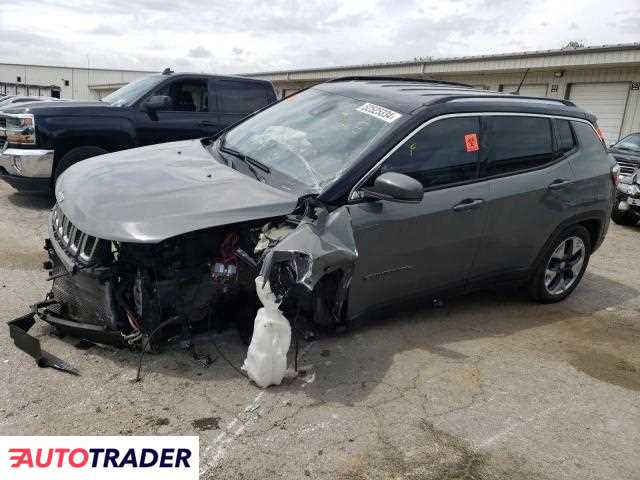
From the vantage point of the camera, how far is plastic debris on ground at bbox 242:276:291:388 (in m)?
3.06

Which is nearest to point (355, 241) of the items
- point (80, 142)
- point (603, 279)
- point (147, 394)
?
point (147, 394)

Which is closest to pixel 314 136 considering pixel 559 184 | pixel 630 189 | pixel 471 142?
pixel 471 142

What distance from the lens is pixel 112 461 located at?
2551 mm

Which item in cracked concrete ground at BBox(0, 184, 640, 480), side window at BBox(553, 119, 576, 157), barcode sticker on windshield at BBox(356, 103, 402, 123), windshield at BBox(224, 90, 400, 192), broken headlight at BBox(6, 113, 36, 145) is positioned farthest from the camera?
broken headlight at BBox(6, 113, 36, 145)

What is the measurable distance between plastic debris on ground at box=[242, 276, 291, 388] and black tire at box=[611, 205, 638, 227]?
7897 mm

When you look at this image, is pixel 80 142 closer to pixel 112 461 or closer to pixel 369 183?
pixel 369 183

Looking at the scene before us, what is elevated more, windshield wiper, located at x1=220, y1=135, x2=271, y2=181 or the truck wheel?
windshield wiper, located at x1=220, y1=135, x2=271, y2=181

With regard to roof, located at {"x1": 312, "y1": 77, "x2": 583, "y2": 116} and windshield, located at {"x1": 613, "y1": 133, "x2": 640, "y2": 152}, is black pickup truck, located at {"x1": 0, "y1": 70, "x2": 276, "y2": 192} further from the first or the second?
windshield, located at {"x1": 613, "y1": 133, "x2": 640, "y2": 152}

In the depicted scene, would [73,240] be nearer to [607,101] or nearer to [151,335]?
[151,335]

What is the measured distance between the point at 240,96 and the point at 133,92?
157cm

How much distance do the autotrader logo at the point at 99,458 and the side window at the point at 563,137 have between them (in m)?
3.81

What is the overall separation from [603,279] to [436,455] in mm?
4217

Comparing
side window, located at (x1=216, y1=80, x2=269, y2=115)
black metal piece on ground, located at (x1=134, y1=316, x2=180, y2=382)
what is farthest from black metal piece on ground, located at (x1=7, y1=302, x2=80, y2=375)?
side window, located at (x1=216, y1=80, x2=269, y2=115)

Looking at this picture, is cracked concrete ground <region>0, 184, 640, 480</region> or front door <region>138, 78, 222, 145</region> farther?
front door <region>138, 78, 222, 145</region>
